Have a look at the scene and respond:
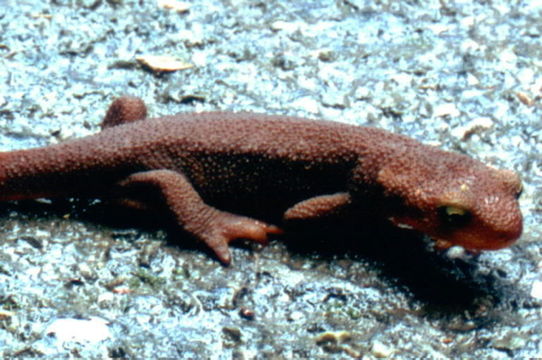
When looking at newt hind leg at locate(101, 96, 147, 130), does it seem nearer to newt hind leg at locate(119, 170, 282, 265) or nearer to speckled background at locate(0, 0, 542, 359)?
speckled background at locate(0, 0, 542, 359)

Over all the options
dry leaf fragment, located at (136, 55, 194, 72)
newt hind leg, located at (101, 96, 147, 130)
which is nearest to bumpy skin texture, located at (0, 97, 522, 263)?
newt hind leg, located at (101, 96, 147, 130)

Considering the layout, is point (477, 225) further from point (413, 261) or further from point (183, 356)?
point (183, 356)

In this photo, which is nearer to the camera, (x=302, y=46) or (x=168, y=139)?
(x=168, y=139)

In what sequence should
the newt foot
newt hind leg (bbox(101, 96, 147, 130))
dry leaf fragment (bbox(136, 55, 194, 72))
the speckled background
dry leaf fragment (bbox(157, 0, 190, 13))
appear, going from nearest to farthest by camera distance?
1. the speckled background
2. the newt foot
3. newt hind leg (bbox(101, 96, 147, 130))
4. dry leaf fragment (bbox(136, 55, 194, 72))
5. dry leaf fragment (bbox(157, 0, 190, 13))

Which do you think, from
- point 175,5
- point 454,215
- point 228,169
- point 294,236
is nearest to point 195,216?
point 228,169

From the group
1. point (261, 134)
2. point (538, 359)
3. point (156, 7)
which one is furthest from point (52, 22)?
point (538, 359)

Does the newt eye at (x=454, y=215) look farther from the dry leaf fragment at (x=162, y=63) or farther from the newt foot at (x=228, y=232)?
the dry leaf fragment at (x=162, y=63)
